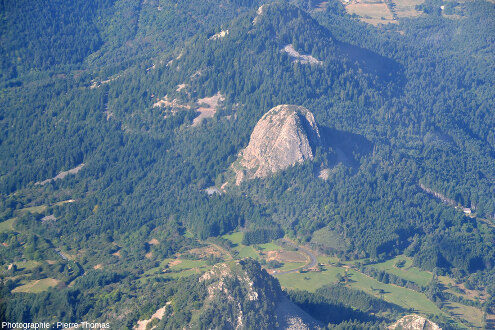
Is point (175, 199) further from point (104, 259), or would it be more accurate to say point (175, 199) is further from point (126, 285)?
point (126, 285)


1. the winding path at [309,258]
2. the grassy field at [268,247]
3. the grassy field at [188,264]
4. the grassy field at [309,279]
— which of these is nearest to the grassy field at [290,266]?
the winding path at [309,258]

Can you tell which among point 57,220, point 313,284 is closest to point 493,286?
point 313,284

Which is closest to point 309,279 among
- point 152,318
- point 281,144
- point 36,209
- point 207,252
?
point 207,252

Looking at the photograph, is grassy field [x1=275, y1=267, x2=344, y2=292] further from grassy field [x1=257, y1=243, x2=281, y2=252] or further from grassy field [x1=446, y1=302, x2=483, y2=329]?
grassy field [x1=446, y1=302, x2=483, y2=329]

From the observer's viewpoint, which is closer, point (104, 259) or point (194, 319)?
point (194, 319)

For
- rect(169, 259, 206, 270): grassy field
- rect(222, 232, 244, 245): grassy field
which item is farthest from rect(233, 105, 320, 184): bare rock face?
rect(169, 259, 206, 270): grassy field

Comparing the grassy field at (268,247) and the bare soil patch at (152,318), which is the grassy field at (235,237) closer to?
the grassy field at (268,247)

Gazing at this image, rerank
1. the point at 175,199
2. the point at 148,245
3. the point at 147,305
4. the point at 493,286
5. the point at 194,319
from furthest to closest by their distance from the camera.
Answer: the point at 175,199 < the point at 148,245 < the point at 493,286 < the point at 147,305 < the point at 194,319
